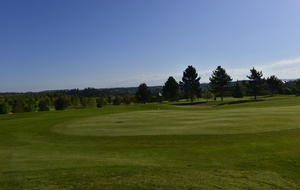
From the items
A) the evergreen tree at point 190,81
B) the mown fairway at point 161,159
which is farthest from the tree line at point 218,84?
the mown fairway at point 161,159

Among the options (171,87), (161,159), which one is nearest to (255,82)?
Answer: (171,87)

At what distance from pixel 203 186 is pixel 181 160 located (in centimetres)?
415

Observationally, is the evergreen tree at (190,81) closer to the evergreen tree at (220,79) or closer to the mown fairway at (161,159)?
the evergreen tree at (220,79)

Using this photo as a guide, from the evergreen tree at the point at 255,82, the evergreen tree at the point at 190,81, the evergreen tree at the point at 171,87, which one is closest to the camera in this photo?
the evergreen tree at the point at 255,82

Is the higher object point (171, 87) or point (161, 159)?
point (171, 87)

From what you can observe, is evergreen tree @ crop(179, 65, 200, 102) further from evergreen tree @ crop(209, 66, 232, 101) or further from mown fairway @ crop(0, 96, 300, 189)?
mown fairway @ crop(0, 96, 300, 189)

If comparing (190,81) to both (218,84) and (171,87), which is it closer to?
(218,84)

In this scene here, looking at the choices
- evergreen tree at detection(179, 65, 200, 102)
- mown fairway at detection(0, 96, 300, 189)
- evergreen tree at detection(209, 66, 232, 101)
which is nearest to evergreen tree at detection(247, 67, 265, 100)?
evergreen tree at detection(209, 66, 232, 101)

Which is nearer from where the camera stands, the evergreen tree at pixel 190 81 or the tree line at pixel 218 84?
the tree line at pixel 218 84

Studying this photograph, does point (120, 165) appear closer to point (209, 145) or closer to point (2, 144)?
point (209, 145)

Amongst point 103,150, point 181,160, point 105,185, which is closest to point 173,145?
point 181,160

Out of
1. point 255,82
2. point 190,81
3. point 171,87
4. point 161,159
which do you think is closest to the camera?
point 161,159

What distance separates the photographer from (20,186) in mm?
6984

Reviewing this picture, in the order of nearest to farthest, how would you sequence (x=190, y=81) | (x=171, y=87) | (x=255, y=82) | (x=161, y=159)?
1. (x=161, y=159)
2. (x=255, y=82)
3. (x=190, y=81)
4. (x=171, y=87)
